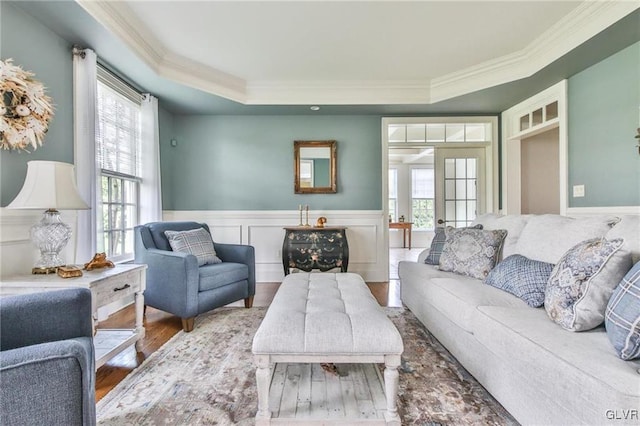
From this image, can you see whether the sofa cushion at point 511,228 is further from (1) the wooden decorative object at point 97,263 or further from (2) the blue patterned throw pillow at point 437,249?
(1) the wooden decorative object at point 97,263

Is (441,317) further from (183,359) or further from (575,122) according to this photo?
(575,122)

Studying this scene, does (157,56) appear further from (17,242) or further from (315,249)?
(315,249)

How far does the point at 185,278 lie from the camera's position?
2.43 metres

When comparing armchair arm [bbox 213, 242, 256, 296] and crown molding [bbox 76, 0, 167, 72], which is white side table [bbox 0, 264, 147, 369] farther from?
crown molding [bbox 76, 0, 167, 72]

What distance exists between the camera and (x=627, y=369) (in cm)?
99

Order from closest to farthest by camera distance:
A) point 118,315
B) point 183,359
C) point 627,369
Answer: point 627,369
point 183,359
point 118,315

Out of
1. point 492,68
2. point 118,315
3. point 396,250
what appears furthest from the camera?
point 396,250

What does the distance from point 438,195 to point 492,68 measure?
189 cm

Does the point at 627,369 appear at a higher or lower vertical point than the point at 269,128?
lower

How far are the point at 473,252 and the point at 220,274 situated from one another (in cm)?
221

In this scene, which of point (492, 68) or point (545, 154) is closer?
point (492, 68)

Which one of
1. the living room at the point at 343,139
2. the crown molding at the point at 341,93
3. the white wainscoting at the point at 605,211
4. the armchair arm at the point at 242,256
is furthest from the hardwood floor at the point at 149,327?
the crown molding at the point at 341,93

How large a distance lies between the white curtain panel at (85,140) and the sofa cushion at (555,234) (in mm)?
3409

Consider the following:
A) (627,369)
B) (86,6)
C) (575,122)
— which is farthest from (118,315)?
A: (575,122)
